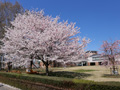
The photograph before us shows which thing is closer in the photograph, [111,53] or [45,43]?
[45,43]

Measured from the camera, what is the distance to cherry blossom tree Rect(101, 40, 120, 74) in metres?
16.9

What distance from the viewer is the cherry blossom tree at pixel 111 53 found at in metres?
16.9

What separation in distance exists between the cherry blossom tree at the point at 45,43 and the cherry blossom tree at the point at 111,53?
454cm

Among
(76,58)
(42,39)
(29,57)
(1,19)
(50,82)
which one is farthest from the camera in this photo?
(1,19)

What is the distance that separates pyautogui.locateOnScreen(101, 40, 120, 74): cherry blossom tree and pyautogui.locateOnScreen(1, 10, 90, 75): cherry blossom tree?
4544 mm

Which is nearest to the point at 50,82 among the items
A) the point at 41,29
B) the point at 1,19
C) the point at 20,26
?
the point at 41,29

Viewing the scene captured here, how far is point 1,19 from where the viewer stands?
98.4ft

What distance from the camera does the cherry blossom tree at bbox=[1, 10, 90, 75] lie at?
1316 cm

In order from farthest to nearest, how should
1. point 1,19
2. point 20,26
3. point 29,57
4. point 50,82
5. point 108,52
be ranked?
point 1,19 < point 108,52 < point 20,26 < point 29,57 < point 50,82

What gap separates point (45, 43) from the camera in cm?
1312

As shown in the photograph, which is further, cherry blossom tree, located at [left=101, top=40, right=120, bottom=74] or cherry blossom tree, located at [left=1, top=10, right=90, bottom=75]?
cherry blossom tree, located at [left=101, top=40, right=120, bottom=74]

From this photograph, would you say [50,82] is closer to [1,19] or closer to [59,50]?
[59,50]

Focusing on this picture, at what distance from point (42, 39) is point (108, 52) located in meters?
10.1

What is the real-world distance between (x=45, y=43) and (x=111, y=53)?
9893 millimetres
